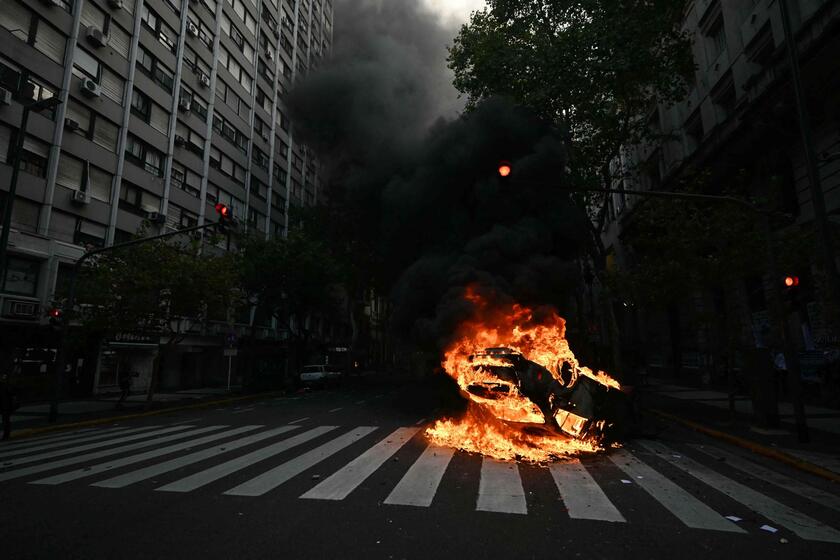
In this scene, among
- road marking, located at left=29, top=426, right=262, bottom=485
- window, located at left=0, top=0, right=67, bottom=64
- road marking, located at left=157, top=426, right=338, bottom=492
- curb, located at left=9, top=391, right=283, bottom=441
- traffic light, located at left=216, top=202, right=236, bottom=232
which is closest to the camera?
road marking, located at left=157, top=426, right=338, bottom=492

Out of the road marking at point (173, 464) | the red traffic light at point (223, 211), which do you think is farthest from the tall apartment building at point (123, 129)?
the road marking at point (173, 464)

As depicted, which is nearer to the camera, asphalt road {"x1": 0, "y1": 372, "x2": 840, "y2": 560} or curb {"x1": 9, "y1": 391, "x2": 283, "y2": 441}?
asphalt road {"x1": 0, "y1": 372, "x2": 840, "y2": 560}

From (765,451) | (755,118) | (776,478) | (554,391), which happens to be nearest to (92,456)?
(554,391)

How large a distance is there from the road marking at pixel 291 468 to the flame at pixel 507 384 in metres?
2.10

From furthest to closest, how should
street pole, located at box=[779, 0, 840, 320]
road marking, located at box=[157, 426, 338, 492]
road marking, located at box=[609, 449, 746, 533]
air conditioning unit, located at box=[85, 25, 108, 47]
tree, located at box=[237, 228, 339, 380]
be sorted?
tree, located at box=[237, 228, 339, 380]
air conditioning unit, located at box=[85, 25, 108, 47]
street pole, located at box=[779, 0, 840, 320]
road marking, located at box=[157, 426, 338, 492]
road marking, located at box=[609, 449, 746, 533]

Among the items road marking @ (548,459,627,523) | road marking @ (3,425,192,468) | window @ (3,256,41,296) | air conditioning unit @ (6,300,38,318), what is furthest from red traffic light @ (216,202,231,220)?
window @ (3,256,41,296)

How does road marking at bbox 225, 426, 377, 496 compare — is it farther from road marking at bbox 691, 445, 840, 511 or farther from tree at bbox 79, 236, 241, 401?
tree at bbox 79, 236, 241, 401

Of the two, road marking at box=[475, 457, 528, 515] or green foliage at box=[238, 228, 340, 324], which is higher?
green foliage at box=[238, 228, 340, 324]

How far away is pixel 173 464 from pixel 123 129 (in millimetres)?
22447

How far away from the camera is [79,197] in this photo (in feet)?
68.2

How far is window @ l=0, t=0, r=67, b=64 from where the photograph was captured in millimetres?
18344

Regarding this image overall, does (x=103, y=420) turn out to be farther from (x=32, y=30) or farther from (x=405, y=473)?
(x=32, y=30)

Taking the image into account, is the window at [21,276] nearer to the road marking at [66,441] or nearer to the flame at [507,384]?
the road marking at [66,441]

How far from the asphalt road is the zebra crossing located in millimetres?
37
